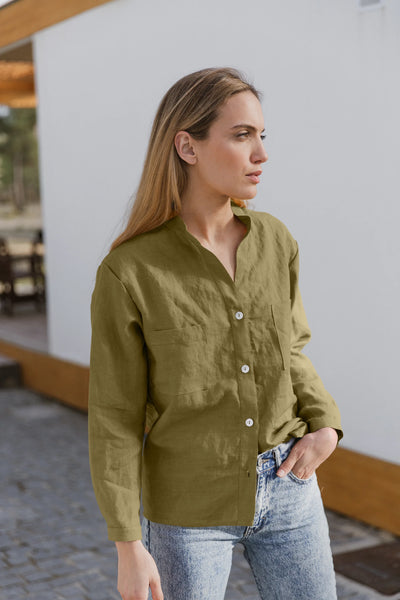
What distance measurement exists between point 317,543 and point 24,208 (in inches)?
1455

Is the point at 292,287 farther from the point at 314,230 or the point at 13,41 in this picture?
the point at 13,41

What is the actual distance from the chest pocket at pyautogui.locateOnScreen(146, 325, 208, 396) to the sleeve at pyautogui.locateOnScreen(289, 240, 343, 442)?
29 centimetres

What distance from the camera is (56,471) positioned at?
557cm

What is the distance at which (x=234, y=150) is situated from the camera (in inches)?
68.5

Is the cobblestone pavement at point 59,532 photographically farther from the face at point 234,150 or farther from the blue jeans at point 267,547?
the face at point 234,150

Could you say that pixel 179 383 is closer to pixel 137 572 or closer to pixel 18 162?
pixel 137 572

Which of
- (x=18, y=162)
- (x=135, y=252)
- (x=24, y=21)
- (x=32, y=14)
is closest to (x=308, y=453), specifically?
(x=135, y=252)

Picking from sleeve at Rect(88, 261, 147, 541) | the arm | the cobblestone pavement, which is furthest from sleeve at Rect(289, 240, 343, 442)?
the cobblestone pavement

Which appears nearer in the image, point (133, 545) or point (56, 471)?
→ point (133, 545)

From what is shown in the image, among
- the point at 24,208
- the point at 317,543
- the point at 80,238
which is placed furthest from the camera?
the point at 24,208

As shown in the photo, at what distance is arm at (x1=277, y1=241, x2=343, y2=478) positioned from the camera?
1835 mm

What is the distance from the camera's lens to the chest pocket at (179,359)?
173 centimetres

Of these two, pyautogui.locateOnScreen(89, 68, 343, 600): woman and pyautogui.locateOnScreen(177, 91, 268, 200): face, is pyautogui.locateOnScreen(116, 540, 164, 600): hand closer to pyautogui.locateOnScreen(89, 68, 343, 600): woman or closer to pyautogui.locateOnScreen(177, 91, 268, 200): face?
pyautogui.locateOnScreen(89, 68, 343, 600): woman

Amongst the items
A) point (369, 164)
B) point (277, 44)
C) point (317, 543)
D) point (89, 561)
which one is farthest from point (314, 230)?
point (317, 543)
